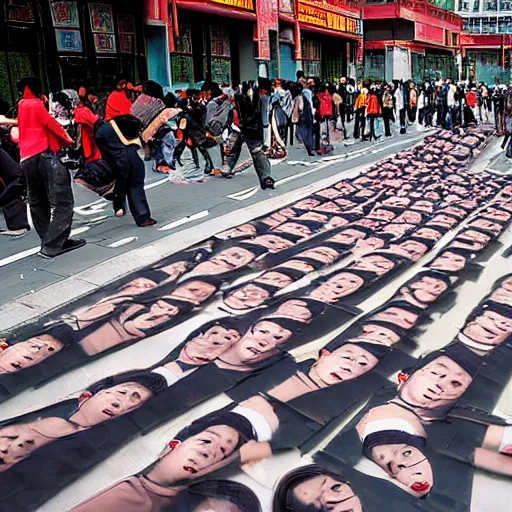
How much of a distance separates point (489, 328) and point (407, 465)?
133cm

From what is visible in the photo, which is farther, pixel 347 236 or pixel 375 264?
pixel 347 236

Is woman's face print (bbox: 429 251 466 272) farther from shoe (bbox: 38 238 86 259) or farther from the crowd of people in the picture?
shoe (bbox: 38 238 86 259)

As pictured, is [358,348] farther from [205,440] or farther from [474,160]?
[474,160]

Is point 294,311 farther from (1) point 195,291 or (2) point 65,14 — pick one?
(2) point 65,14

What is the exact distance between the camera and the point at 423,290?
12.7 ft

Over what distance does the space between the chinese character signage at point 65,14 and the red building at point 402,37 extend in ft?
61.5

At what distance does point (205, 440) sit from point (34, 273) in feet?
9.61

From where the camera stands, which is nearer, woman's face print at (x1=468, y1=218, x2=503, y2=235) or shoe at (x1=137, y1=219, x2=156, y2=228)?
woman's face print at (x1=468, y1=218, x2=503, y2=235)

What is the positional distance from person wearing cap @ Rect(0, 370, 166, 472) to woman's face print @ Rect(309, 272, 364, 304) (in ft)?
4.34

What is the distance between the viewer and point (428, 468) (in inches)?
88.0

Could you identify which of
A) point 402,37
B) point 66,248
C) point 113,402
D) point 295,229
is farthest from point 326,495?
point 402,37

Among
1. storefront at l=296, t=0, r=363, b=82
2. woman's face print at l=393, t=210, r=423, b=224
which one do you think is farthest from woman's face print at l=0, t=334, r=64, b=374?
storefront at l=296, t=0, r=363, b=82

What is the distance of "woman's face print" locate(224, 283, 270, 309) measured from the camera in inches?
150

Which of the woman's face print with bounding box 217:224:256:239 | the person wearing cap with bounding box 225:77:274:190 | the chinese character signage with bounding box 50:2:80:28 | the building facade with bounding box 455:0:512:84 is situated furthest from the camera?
the building facade with bounding box 455:0:512:84
